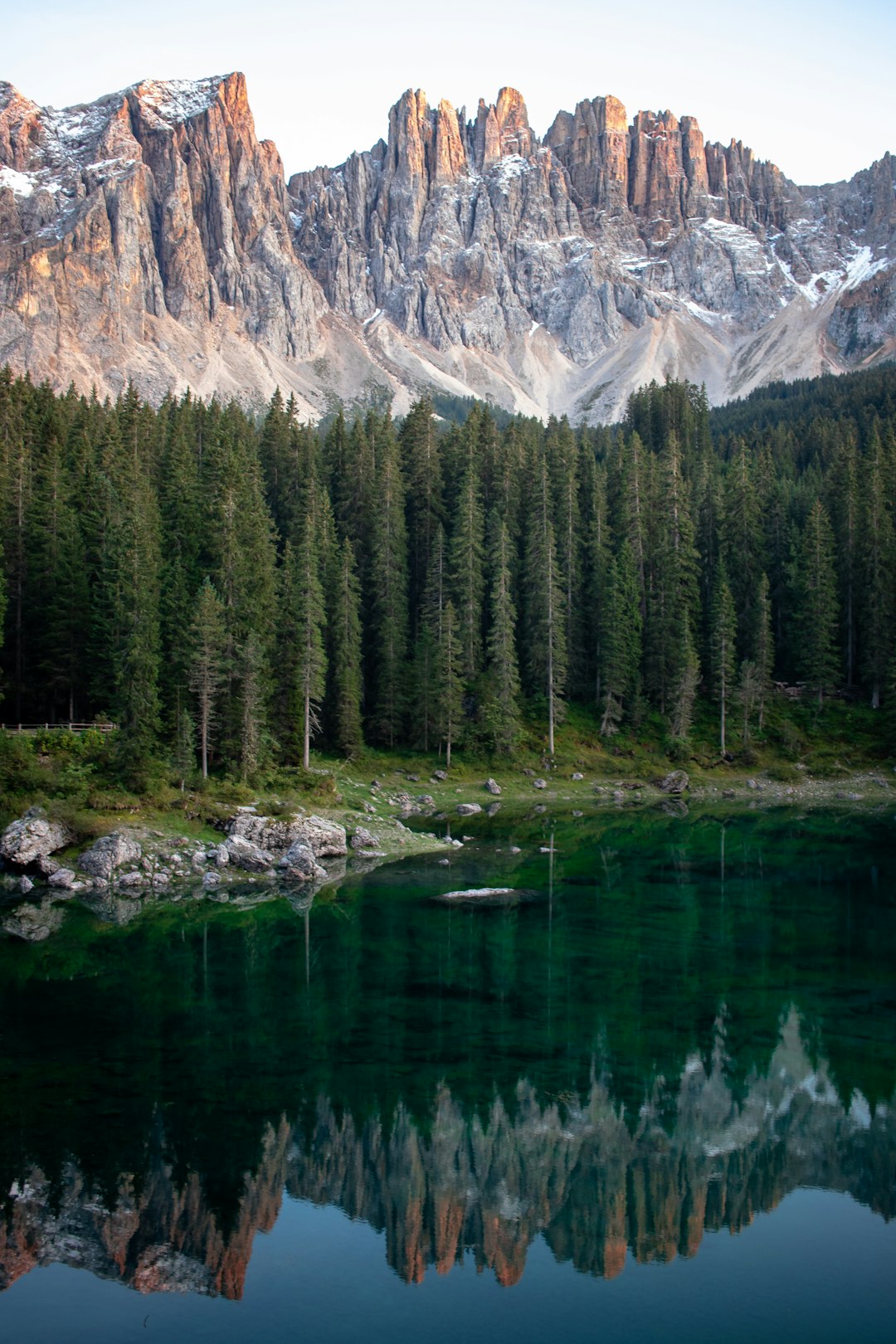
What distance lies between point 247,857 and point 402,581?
35.0 m

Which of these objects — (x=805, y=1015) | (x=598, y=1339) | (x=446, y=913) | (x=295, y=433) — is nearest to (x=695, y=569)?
(x=295, y=433)

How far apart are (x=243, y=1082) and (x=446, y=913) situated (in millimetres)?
14294

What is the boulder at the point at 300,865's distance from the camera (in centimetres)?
4131

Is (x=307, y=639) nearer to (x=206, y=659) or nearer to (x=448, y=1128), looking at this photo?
(x=206, y=659)

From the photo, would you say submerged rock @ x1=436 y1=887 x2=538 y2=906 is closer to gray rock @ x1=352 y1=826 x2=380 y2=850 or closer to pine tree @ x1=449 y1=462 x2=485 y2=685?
gray rock @ x1=352 y1=826 x2=380 y2=850

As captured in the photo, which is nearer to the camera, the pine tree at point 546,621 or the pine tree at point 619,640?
the pine tree at point 546,621

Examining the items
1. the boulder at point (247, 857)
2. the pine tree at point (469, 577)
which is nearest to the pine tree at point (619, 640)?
the pine tree at point (469, 577)

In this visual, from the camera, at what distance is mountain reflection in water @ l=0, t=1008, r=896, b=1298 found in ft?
53.8


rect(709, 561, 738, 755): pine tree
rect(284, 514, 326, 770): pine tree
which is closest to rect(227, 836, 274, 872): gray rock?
rect(284, 514, 326, 770): pine tree

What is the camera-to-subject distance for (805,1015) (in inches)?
1033

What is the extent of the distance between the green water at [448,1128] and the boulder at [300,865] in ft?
19.7

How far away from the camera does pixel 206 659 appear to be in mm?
50125

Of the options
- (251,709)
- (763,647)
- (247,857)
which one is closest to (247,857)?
(247,857)

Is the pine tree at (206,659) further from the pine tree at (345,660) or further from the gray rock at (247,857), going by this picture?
the pine tree at (345,660)
